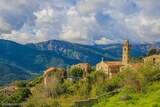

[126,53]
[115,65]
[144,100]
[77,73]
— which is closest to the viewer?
[144,100]

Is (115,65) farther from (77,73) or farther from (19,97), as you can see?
(19,97)

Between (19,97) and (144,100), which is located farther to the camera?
(19,97)

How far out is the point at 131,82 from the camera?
4919 centimetres

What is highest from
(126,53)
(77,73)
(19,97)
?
(126,53)

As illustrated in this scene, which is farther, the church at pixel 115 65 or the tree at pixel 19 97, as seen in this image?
the church at pixel 115 65

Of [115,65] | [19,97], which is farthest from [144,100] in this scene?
[115,65]

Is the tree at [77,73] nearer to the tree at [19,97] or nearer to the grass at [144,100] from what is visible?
the tree at [19,97]

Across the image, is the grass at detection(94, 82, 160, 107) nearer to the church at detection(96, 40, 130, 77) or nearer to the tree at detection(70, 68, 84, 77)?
the church at detection(96, 40, 130, 77)

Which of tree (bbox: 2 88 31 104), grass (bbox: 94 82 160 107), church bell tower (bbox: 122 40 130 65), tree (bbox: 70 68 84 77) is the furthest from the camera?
tree (bbox: 70 68 84 77)

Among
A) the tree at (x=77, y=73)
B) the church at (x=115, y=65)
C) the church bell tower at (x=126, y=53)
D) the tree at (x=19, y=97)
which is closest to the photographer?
the tree at (x=19, y=97)

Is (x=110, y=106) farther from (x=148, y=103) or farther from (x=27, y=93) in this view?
(x=27, y=93)

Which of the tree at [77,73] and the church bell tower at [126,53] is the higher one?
the church bell tower at [126,53]

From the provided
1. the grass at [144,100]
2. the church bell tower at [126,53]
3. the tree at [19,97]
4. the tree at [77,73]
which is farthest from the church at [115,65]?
the grass at [144,100]

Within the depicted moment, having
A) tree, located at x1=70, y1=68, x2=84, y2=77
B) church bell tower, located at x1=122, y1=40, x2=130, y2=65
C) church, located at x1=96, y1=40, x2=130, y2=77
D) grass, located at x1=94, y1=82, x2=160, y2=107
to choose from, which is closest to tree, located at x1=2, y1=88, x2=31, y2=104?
tree, located at x1=70, y1=68, x2=84, y2=77
